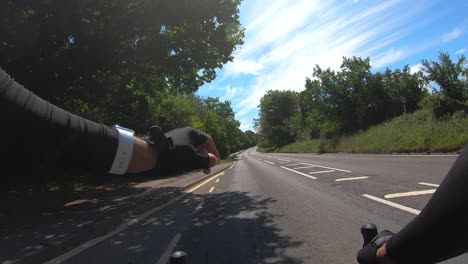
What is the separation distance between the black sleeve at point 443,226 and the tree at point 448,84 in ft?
100

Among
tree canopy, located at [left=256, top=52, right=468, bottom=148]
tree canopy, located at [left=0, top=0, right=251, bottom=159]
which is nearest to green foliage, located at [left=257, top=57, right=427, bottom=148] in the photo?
tree canopy, located at [left=256, top=52, right=468, bottom=148]

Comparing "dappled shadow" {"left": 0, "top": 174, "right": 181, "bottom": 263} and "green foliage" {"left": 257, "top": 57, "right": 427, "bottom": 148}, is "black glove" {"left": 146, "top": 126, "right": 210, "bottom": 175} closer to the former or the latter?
"dappled shadow" {"left": 0, "top": 174, "right": 181, "bottom": 263}

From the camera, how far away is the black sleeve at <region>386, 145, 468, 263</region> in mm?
1046

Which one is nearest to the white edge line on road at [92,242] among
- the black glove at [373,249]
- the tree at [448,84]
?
the black glove at [373,249]

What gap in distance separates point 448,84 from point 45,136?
32683 mm

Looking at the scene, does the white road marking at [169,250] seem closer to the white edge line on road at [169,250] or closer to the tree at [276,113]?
the white edge line on road at [169,250]

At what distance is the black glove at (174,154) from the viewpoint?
2.49 m

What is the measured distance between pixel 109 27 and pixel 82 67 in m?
1.34

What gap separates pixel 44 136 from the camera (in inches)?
68.4

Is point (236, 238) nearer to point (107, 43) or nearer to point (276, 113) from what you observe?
point (107, 43)

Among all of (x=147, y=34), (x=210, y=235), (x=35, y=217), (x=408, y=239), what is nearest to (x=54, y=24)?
(x=147, y=34)

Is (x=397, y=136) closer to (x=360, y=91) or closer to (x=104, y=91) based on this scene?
(x=360, y=91)

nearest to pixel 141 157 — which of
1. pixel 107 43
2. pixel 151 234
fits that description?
pixel 151 234

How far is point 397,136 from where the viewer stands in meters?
28.5
